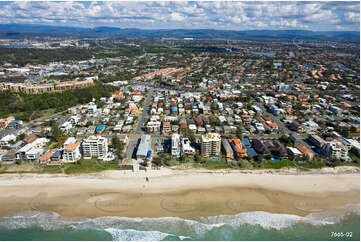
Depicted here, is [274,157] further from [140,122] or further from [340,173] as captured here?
[140,122]

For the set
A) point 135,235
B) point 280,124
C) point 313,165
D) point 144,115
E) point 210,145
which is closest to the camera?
point 135,235

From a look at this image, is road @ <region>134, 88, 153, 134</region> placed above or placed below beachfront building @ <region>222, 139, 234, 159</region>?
above

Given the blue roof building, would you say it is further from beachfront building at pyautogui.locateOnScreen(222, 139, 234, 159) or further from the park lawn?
the park lawn

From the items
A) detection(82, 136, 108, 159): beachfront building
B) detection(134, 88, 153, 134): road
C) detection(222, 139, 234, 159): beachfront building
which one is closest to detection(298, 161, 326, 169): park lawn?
detection(222, 139, 234, 159): beachfront building

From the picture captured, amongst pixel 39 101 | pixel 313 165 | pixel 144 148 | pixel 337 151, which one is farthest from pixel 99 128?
pixel 337 151

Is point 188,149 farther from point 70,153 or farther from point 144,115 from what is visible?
point 144,115

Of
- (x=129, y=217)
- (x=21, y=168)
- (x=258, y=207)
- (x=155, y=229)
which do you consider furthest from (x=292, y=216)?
(x=21, y=168)
